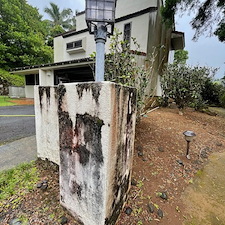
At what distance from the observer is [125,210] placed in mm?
1616

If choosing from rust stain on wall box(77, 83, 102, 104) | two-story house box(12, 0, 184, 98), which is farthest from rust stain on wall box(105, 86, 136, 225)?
two-story house box(12, 0, 184, 98)

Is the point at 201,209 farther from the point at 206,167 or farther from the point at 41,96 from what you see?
the point at 41,96

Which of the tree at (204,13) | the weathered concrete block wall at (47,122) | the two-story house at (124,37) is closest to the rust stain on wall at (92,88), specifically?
the weathered concrete block wall at (47,122)

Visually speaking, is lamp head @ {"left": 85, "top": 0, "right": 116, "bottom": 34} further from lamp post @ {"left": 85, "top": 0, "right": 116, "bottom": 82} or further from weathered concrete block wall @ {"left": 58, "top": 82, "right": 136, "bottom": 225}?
weathered concrete block wall @ {"left": 58, "top": 82, "right": 136, "bottom": 225}

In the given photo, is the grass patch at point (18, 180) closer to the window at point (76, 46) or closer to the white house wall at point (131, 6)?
the white house wall at point (131, 6)

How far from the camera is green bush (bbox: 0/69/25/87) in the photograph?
13188 millimetres

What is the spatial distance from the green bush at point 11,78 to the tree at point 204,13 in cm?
1488

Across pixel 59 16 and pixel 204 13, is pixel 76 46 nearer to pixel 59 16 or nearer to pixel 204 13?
pixel 204 13

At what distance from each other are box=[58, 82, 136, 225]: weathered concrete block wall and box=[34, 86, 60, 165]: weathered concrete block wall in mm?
692

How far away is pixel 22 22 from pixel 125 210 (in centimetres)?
2067

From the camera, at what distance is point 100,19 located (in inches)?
74.7

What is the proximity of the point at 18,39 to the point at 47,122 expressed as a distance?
58.8 feet

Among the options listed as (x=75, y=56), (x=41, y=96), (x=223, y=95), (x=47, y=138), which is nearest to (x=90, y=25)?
(x=41, y=96)

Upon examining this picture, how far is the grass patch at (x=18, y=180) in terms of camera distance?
1.77 metres
